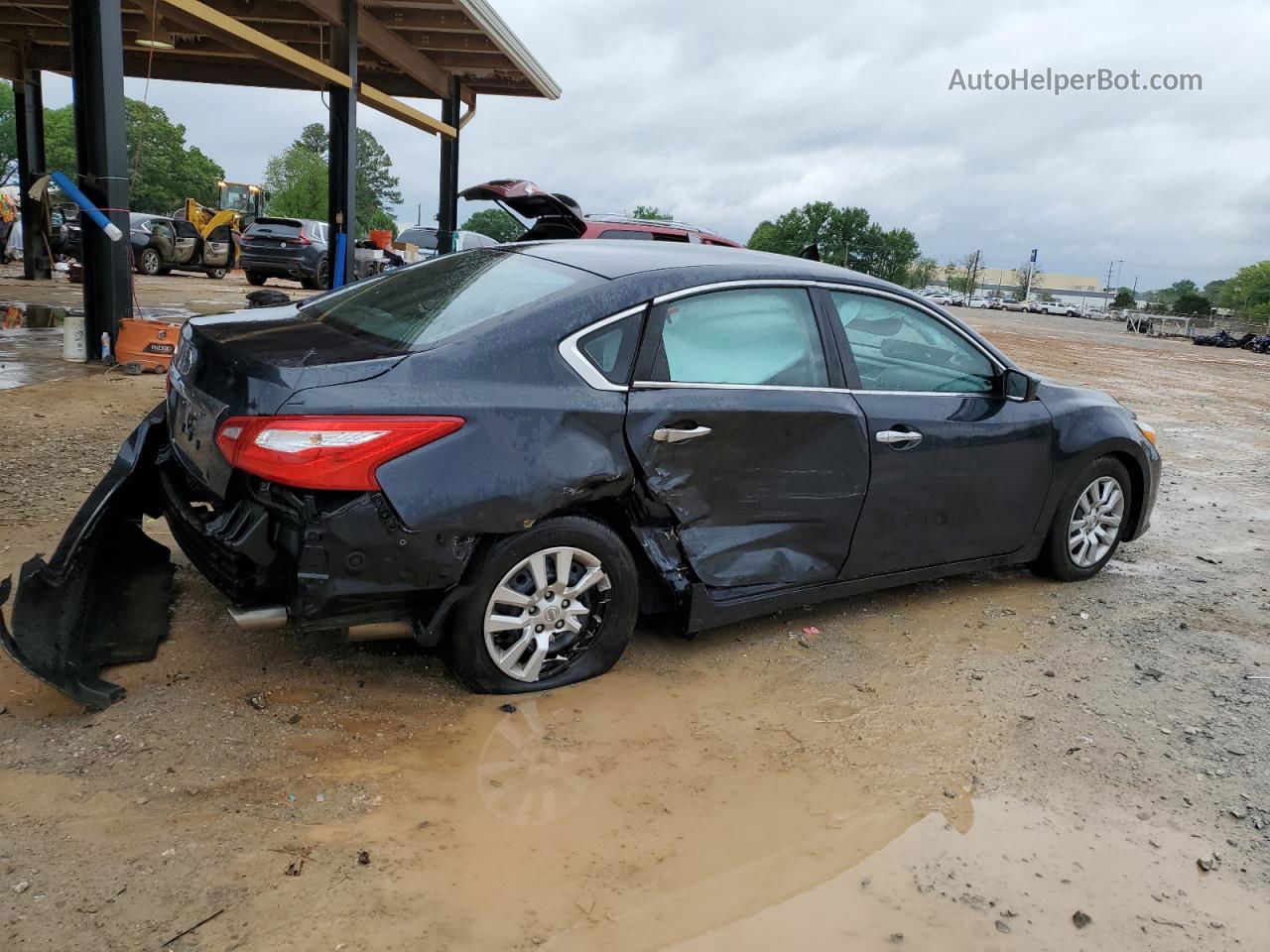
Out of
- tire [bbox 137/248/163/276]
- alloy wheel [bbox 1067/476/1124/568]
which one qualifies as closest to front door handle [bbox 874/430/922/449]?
alloy wheel [bbox 1067/476/1124/568]

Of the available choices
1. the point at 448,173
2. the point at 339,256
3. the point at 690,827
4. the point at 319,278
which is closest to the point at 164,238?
the point at 319,278

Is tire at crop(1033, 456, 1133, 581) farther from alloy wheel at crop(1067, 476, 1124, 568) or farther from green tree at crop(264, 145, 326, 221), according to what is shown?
green tree at crop(264, 145, 326, 221)

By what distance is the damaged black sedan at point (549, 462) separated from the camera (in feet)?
9.80

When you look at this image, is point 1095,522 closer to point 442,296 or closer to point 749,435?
point 749,435

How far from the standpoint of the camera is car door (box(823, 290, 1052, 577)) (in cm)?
409

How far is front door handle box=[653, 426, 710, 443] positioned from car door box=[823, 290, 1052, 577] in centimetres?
84

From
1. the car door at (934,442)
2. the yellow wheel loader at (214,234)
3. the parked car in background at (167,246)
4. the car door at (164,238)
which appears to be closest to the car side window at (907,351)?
the car door at (934,442)

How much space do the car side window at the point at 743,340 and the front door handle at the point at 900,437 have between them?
333 millimetres

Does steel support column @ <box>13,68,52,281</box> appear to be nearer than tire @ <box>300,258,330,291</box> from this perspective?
Yes

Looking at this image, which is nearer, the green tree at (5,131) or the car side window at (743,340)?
the car side window at (743,340)

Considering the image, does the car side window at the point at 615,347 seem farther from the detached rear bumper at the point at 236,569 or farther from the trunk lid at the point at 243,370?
the detached rear bumper at the point at 236,569

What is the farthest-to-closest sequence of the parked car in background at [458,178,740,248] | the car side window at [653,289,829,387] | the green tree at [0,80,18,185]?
the green tree at [0,80,18,185] < the parked car in background at [458,178,740,248] < the car side window at [653,289,829,387]

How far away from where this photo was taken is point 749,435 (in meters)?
3.68

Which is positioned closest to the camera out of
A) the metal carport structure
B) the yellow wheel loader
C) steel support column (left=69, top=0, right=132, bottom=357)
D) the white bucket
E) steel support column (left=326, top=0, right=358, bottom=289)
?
steel support column (left=69, top=0, right=132, bottom=357)
